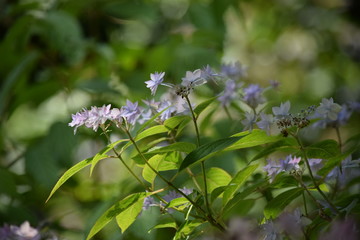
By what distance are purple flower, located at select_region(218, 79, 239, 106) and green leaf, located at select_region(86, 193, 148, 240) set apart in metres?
0.36

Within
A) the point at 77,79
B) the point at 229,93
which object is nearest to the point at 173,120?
the point at 229,93

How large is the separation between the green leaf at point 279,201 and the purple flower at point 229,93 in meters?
0.33

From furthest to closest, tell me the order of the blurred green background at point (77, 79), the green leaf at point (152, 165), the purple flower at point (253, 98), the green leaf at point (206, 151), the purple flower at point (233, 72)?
1. the blurred green background at point (77, 79)
2. the purple flower at point (233, 72)
3. the purple flower at point (253, 98)
4. the green leaf at point (152, 165)
5. the green leaf at point (206, 151)

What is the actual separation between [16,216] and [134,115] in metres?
0.72

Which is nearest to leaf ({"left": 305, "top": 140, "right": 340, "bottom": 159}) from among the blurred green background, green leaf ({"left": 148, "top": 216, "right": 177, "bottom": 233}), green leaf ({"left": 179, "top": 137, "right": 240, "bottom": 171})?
green leaf ({"left": 179, "top": 137, "right": 240, "bottom": 171})

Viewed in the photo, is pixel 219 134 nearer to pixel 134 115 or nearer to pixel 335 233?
pixel 134 115

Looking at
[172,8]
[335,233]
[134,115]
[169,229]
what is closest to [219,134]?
[169,229]

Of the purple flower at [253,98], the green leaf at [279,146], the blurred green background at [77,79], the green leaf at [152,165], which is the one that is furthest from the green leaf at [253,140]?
the blurred green background at [77,79]

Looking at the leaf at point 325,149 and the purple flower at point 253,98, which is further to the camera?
the purple flower at point 253,98

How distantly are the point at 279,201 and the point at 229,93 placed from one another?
1.17 ft

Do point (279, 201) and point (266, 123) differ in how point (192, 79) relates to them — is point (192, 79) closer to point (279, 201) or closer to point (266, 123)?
point (266, 123)

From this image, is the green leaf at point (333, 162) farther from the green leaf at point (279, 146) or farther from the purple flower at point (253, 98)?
the purple flower at point (253, 98)

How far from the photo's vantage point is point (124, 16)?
1948 mm

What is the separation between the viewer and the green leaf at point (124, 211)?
2.57 feet
